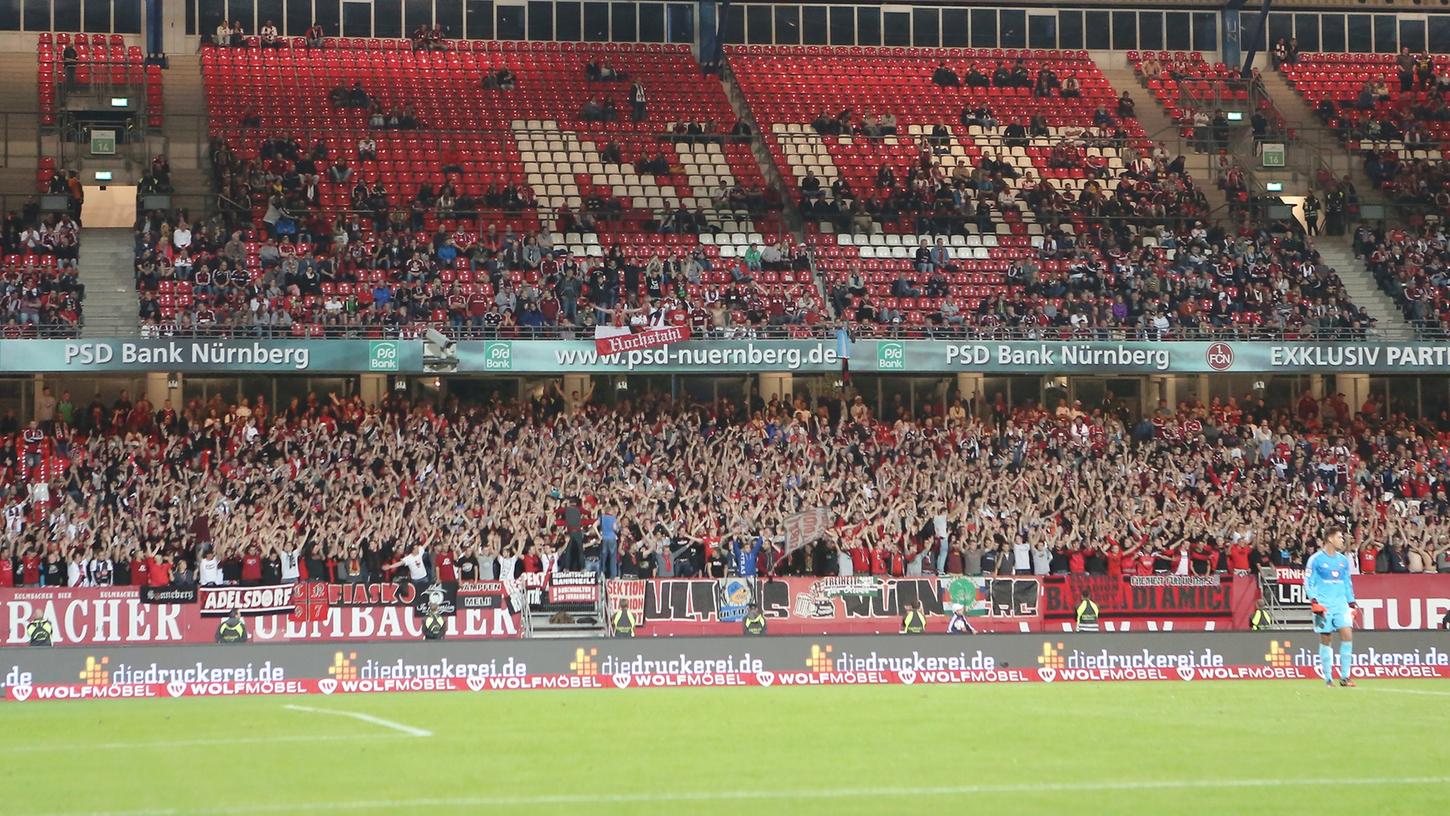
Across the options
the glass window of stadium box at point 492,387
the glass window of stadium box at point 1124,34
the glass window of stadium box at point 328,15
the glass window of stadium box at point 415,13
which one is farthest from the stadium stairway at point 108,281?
the glass window of stadium box at point 1124,34

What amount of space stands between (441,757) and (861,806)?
4454mm

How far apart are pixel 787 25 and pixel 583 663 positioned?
3466 cm

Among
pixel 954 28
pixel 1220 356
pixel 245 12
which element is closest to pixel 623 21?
pixel 954 28

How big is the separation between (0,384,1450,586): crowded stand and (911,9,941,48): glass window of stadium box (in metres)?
18.7

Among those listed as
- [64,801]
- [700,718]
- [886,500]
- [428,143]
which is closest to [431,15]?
[428,143]

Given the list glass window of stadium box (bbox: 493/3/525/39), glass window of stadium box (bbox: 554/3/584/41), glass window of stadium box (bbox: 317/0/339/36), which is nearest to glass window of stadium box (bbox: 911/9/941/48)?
glass window of stadium box (bbox: 554/3/584/41)

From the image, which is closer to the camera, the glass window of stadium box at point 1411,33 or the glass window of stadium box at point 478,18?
the glass window of stadium box at point 478,18

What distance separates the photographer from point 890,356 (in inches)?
1549

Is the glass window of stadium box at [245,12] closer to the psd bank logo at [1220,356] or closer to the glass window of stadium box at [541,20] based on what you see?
the glass window of stadium box at [541,20]

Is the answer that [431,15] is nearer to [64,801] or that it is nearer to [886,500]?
[886,500]

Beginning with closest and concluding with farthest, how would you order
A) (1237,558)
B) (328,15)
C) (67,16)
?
(1237,558) < (67,16) < (328,15)

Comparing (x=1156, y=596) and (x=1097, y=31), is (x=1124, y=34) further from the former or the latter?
(x=1156, y=596)

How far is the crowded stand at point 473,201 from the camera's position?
128ft

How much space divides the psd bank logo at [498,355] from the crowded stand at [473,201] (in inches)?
27.6
